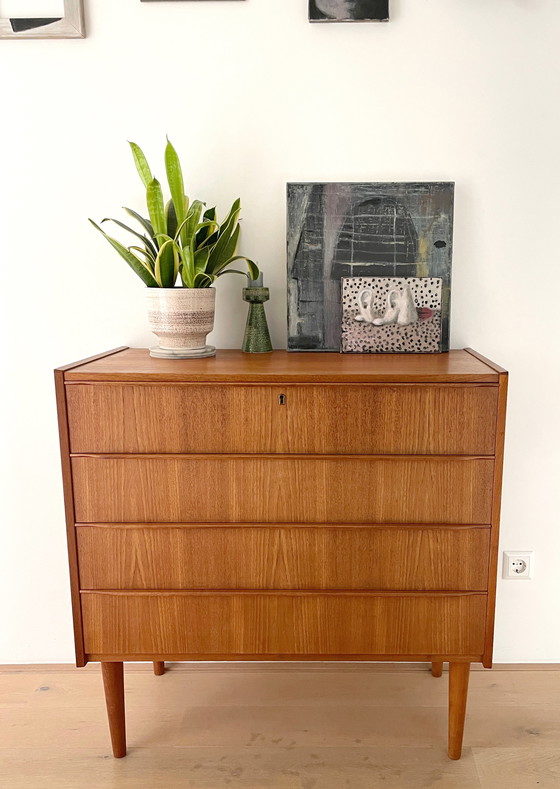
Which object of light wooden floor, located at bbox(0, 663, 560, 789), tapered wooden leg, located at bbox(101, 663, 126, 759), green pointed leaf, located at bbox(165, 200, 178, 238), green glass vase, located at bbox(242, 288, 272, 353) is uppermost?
green pointed leaf, located at bbox(165, 200, 178, 238)

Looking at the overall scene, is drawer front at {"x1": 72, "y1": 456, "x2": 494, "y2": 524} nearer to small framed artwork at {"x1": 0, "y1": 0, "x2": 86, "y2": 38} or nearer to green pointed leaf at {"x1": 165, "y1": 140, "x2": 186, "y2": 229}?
green pointed leaf at {"x1": 165, "y1": 140, "x2": 186, "y2": 229}

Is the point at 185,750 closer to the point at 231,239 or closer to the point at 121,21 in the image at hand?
the point at 231,239

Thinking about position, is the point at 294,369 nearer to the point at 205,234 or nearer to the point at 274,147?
the point at 205,234

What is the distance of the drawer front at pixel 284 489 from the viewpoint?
4.70ft

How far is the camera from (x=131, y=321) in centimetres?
185

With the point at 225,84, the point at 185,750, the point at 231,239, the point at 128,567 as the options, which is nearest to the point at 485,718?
the point at 185,750

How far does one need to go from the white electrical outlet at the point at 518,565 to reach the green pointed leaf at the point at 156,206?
4.51ft

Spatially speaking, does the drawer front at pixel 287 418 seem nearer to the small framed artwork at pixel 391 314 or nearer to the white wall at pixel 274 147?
the small framed artwork at pixel 391 314

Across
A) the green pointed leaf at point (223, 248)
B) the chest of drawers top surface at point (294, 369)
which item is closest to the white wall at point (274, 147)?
the green pointed leaf at point (223, 248)

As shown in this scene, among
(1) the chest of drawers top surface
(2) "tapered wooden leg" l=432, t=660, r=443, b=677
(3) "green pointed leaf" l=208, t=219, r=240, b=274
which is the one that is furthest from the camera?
(2) "tapered wooden leg" l=432, t=660, r=443, b=677

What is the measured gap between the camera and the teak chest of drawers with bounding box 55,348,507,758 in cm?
140

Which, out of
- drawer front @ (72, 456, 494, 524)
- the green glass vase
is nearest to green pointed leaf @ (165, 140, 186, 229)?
the green glass vase

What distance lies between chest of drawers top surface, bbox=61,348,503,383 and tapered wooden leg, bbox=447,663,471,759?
72 centimetres

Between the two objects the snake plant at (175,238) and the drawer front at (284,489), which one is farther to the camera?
the snake plant at (175,238)
